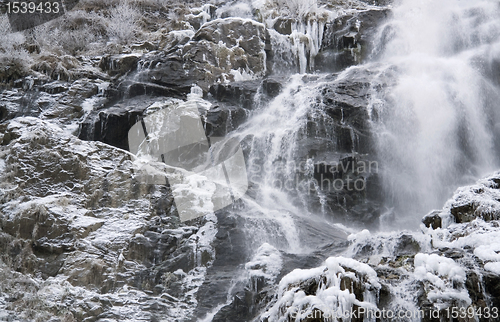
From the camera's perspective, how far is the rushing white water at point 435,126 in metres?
13.4

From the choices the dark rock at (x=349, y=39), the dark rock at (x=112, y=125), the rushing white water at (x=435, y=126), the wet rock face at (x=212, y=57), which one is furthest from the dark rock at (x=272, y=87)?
the dark rock at (x=112, y=125)

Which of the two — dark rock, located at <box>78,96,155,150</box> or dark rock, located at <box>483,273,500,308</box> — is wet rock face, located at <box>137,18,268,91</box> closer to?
dark rock, located at <box>78,96,155,150</box>

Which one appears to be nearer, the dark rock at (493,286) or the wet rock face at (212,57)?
the dark rock at (493,286)

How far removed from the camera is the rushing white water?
13.4 metres

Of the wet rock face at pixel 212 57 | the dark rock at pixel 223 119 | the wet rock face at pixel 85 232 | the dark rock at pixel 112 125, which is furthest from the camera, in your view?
the wet rock face at pixel 212 57

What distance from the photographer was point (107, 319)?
7945 mm

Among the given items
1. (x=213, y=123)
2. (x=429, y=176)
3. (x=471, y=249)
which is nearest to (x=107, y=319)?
(x=471, y=249)

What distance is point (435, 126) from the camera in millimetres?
14438

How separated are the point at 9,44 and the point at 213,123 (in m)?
11.3

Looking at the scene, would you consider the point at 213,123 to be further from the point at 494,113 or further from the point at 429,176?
the point at 494,113

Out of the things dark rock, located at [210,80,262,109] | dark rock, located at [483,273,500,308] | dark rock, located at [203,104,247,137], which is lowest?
dark rock, located at [483,273,500,308]

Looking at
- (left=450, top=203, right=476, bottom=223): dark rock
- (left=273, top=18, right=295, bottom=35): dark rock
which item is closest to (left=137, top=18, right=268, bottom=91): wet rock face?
(left=273, top=18, right=295, bottom=35): dark rock

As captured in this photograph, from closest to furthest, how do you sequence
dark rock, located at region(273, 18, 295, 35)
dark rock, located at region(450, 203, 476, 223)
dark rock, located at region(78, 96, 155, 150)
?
dark rock, located at region(450, 203, 476, 223), dark rock, located at region(78, 96, 155, 150), dark rock, located at region(273, 18, 295, 35)

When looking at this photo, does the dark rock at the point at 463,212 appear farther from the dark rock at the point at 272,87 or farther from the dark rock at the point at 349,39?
the dark rock at the point at 349,39
